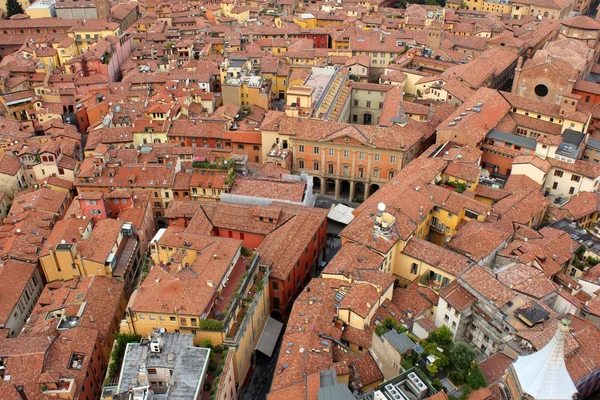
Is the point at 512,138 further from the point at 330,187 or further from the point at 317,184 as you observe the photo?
the point at 317,184

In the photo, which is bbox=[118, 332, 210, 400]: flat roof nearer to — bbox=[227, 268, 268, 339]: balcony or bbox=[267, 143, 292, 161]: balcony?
bbox=[227, 268, 268, 339]: balcony

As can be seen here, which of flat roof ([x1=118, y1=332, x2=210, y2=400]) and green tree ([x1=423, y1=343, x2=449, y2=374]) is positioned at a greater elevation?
green tree ([x1=423, y1=343, x2=449, y2=374])

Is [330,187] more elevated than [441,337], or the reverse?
[441,337]

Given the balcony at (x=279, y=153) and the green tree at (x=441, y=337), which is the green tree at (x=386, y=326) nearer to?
the green tree at (x=441, y=337)

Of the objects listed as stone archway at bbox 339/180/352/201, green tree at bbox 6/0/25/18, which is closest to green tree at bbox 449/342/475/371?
stone archway at bbox 339/180/352/201

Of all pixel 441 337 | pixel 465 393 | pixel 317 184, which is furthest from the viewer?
pixel 317 184

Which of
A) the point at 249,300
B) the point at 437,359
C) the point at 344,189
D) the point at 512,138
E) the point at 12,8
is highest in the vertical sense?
the point at 12,8

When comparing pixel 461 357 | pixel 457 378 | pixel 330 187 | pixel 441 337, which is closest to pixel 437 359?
pixel 461 357
